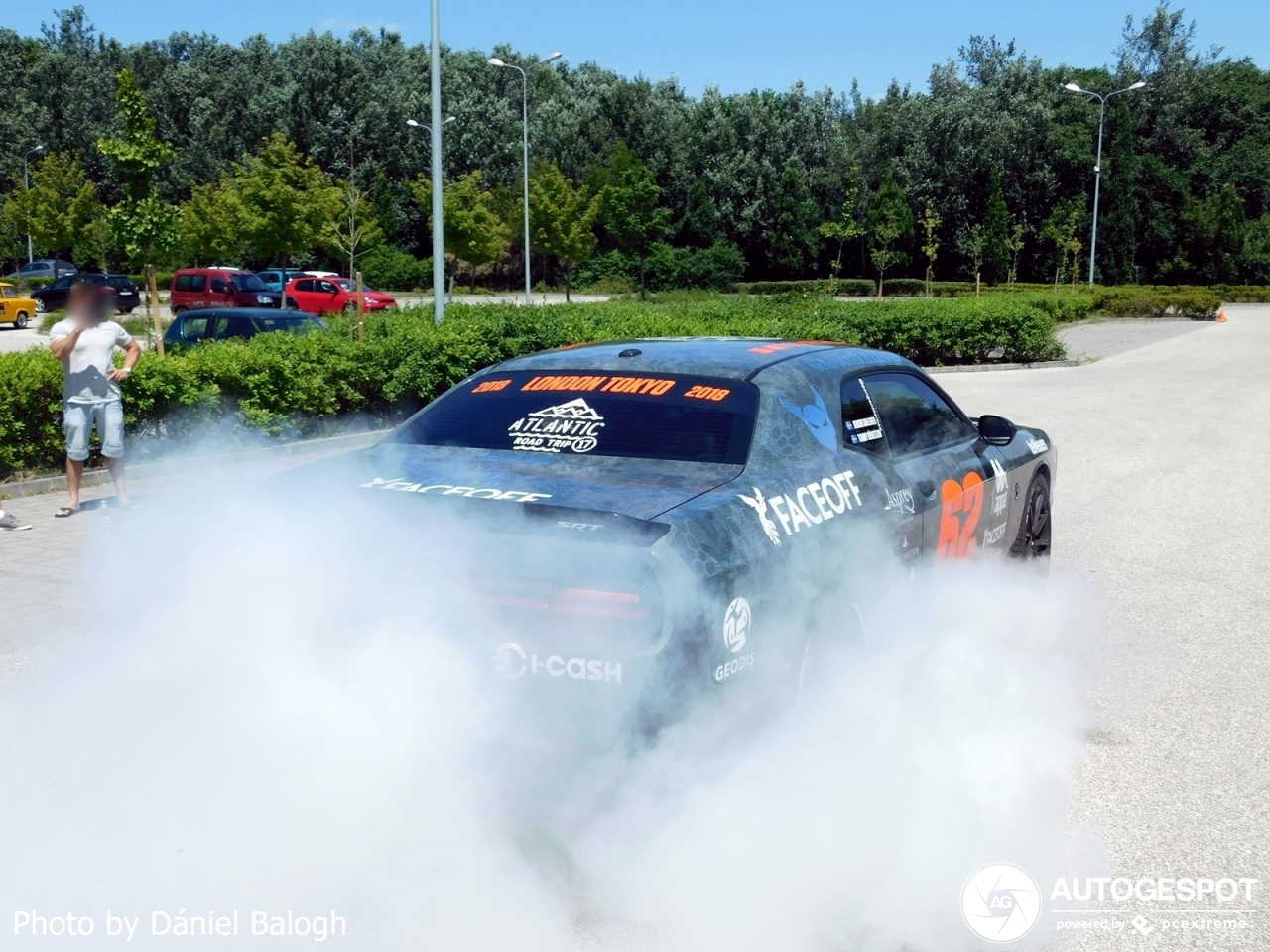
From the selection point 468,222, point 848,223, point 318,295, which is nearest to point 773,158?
point 848,223

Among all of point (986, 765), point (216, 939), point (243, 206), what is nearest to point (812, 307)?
point (986, 765)

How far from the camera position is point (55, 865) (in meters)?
3.38

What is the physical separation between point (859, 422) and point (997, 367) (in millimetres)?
19707

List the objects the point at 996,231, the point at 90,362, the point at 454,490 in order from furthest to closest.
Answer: the point at 996,231
the point at 90,362
the point at 454,490

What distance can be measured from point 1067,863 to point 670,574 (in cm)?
158

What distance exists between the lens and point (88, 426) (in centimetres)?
848

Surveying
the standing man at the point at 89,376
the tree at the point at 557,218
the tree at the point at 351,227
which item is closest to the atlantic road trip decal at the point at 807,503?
the standing man at the point at 89,376

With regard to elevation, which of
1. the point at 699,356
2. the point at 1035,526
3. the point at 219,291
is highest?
the point at 219,291

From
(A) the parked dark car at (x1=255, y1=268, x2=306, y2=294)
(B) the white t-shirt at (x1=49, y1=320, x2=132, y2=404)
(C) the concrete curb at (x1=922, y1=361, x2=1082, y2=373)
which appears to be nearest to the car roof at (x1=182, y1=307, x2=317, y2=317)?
(B) the white t-shirt at (x1=49, y1=320, x2=132, y2=404)

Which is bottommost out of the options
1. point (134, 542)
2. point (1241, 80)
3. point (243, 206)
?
point (134, 542)

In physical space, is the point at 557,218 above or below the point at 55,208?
above

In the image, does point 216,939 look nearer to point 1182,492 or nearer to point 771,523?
point 771,523

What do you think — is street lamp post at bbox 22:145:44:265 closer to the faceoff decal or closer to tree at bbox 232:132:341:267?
tree at bbox 232:132:341:267

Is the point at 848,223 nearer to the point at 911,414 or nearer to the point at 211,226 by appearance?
the point at 211,226
